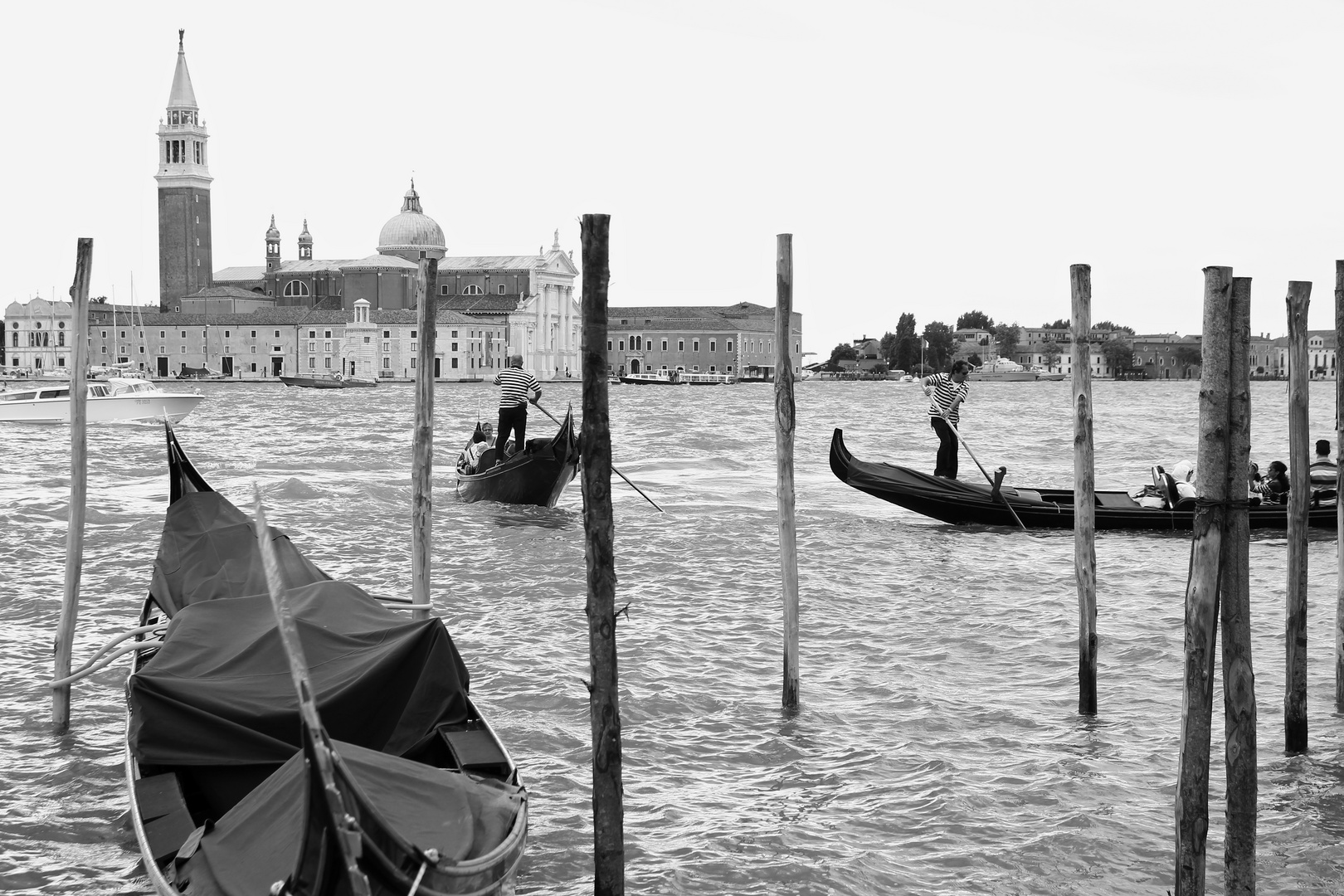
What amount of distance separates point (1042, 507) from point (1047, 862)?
4641 millimetres

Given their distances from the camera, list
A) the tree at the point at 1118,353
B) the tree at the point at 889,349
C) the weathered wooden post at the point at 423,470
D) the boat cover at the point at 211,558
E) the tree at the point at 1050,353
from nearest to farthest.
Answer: the boat cover at the point at 211,558, the weathered wooden post at the point at 423,470, the tree at the point at 889,349, the tree at the point at 1118,353, the tree at the point at 1050,353

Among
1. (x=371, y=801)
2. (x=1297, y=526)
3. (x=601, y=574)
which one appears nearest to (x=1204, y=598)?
(x=601, y=574)

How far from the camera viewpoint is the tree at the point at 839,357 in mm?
73938

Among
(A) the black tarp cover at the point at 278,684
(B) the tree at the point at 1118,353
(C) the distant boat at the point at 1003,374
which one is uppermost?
(B) the tree at the point at 1118,353

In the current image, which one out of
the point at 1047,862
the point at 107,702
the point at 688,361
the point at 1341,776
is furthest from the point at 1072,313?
the point at 688,361

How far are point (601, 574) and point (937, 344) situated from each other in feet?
223

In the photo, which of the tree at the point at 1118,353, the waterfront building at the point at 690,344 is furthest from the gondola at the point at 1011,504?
the tree at the point at 1118,353

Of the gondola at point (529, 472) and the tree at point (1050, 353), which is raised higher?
the tree at point (1050, 353)

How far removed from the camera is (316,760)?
1667 millimetres

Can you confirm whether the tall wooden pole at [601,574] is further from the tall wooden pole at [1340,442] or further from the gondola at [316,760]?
the tall wooden pole at [1340,442]

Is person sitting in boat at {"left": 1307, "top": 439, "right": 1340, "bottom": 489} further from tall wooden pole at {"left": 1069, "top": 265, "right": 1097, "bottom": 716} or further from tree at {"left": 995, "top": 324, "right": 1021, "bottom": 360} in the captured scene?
tree at {"left": 995, "top": 324, "right": 1021, "bottom": 360}

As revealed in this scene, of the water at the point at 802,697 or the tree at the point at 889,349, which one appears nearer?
the water at the point at 802,697

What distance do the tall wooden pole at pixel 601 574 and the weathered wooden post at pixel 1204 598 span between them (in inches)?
38.6

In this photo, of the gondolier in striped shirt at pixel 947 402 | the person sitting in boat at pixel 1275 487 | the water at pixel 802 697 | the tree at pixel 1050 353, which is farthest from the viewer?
the tree at pixel 1050 353
